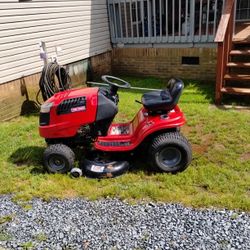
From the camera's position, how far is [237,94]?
17.9ft

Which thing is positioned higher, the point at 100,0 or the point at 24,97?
the point at 100,0

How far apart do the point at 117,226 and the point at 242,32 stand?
5279 millimetres

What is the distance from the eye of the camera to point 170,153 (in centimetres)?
339

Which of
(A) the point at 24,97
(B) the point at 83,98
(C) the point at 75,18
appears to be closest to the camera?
(B) the point at 83,98

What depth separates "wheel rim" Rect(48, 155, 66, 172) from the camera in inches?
136

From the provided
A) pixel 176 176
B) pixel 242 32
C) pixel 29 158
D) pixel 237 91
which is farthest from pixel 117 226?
pixel 242 32

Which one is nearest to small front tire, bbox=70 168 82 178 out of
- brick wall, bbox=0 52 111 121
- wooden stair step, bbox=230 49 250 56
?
brick wall, bbox=0 52 111 121

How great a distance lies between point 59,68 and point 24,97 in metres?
0.83

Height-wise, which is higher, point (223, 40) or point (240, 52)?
point (223, 40)

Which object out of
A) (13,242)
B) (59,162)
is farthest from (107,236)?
(59,162)

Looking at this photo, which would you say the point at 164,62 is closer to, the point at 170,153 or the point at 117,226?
the point at 170,153

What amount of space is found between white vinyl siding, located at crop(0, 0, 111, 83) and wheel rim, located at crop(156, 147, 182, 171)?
3.23m

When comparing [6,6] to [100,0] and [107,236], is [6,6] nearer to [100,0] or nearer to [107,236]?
[100,0]

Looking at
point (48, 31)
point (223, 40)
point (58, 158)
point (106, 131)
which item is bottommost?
point (58, 158)
